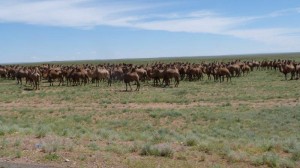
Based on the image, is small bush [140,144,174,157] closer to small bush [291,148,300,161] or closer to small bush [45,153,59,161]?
small bush [45,153,59,161]

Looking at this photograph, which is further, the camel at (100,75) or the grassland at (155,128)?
the camel at (100,75)

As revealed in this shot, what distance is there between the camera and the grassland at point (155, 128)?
1047 cm

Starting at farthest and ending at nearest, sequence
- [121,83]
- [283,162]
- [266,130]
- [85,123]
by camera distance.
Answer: [121,83], [85,123], [266,130], [283,162]

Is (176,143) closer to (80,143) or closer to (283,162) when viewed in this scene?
(80,143)

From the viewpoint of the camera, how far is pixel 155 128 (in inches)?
688

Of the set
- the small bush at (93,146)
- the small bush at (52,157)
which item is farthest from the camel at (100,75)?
the small bush at (52,157)

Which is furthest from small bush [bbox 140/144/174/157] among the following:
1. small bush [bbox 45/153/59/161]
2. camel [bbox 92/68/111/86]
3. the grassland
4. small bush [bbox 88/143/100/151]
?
camel [bbox 92/68/111/86]

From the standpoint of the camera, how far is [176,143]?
12.5m

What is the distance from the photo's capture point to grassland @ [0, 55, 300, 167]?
10.5m

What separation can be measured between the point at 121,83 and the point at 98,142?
27.9 m

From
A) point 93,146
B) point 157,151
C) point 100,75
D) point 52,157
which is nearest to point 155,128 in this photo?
point 93,146

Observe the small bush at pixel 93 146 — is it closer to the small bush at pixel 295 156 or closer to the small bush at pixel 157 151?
the small bush at pixel 157 151

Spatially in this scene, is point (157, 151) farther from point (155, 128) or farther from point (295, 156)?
point (155, 128)

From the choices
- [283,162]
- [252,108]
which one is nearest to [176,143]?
[283,162]
